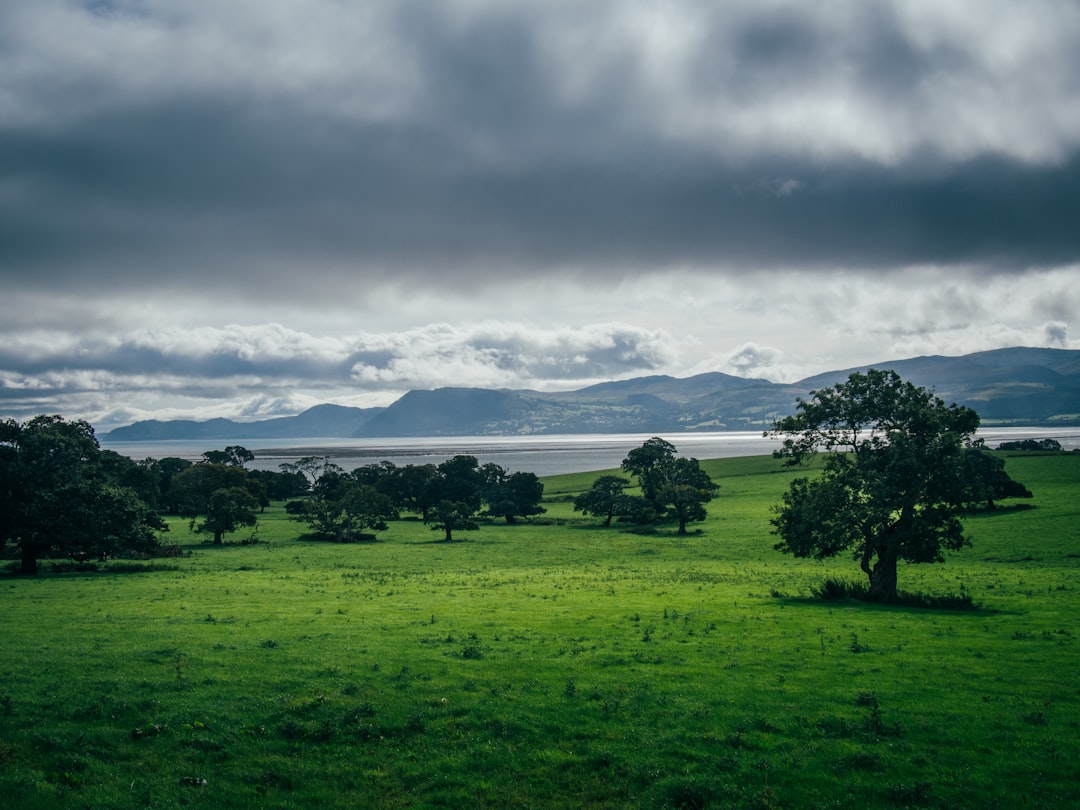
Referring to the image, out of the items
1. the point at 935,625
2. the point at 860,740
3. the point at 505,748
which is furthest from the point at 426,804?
the point at 935,625

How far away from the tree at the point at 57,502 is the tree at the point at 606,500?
62.3 meters

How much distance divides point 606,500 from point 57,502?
6958 cm

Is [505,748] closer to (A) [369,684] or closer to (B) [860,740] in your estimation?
(A) [369,684]

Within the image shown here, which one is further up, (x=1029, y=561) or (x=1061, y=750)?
(x=1061, y=750)

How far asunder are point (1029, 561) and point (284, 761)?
5802 cm

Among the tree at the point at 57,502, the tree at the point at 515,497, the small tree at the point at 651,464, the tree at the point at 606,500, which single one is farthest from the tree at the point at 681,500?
the tree at the point at 57,502

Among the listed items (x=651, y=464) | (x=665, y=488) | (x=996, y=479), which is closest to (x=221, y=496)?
(x=665, y=488)

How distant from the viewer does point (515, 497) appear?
10956cm

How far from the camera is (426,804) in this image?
13.4 m

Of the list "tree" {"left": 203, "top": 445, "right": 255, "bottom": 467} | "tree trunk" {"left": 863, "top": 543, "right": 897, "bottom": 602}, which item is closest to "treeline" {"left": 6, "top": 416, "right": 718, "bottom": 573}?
"tree" {"left": 203, "top": 445, "right": 255, "bottom": 467}

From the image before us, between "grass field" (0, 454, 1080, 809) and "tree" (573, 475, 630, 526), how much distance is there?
204 feet

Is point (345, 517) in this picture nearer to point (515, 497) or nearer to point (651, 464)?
point (515, 497)

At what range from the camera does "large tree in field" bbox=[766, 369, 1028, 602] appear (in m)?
33.3

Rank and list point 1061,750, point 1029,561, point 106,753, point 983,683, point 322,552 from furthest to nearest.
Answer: point 322,552
point 1029,561
point 983,683
point 106,753
point 1061,750
